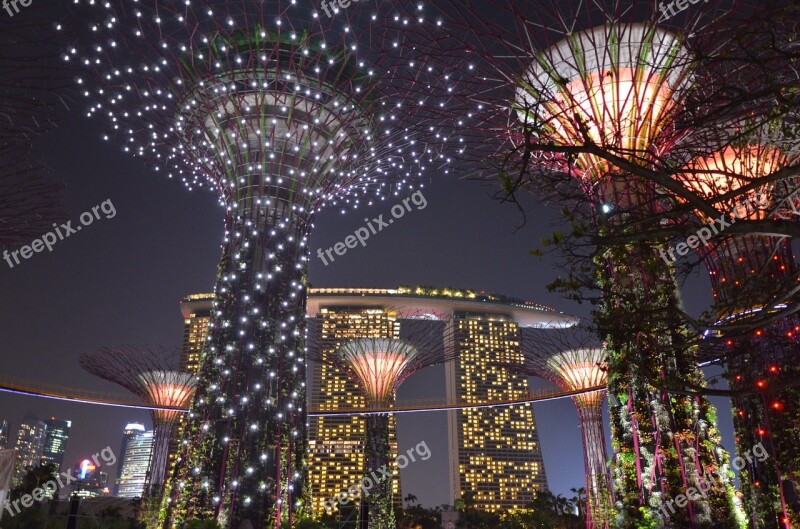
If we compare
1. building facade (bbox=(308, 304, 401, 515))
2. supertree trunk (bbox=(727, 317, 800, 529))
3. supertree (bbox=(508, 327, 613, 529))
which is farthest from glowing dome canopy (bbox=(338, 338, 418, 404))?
building facade (bbox=(308, 304, 401, 515))

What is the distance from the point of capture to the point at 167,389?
28547mm

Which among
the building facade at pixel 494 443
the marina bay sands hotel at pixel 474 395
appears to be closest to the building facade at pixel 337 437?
the marina bay sands hotel at pixel 474 395

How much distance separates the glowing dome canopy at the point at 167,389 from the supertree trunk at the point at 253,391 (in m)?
16.8

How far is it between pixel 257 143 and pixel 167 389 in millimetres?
18584

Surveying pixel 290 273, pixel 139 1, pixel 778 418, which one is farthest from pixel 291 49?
pixel 778 418

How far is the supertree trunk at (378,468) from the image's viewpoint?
21.3 meters

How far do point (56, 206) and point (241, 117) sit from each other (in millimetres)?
4820

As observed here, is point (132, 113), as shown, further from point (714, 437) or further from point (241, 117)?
point (714, 437)

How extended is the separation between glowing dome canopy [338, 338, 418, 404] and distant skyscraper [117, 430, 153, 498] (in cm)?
14298

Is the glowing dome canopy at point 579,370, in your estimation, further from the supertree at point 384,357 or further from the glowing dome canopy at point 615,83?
the glowing dome canopy at point 615,83

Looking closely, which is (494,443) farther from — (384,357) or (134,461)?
(134,461)

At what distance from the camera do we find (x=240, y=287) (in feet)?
42.0

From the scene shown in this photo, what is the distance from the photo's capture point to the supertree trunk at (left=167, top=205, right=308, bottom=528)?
37.5 ft

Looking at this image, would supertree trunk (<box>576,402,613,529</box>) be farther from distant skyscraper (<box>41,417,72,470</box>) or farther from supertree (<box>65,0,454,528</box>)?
distant skyscraper (<box>41,417,72,470</box>)
